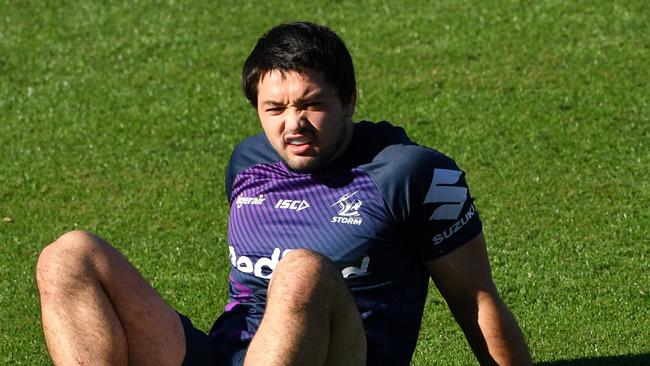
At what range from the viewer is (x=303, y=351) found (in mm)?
4176

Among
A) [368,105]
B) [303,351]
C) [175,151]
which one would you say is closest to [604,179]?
[368,105]

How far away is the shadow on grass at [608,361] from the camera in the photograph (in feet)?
18.8

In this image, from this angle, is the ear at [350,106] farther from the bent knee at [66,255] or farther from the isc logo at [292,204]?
the bent knee at [66,255]

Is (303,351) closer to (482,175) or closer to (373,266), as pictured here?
(373,266)

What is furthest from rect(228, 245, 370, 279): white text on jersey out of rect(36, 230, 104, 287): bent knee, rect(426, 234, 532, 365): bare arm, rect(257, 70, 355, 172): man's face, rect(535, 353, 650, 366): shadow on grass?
rect(535, 353, 650, 366): shadow on grass

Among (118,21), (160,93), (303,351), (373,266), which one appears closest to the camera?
(303,351)

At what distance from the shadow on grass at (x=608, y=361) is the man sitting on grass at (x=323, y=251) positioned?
95 cm

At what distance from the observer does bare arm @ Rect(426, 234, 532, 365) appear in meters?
4.73

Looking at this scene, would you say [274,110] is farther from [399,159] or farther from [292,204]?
[399,159]

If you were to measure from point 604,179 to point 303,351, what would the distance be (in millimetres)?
3992

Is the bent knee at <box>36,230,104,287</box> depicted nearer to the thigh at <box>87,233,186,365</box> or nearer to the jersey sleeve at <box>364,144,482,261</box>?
the thigh at <box>87,233,186,365</box>

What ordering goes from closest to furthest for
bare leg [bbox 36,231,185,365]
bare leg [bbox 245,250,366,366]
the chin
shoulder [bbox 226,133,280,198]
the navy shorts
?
1. bare leg [bbox 245,250,366,366]
2. bare leg [bbox 36,231,185,365]
3. the navy shorts
4. the chin
5. shoulder [bbox 226,133,280,198]

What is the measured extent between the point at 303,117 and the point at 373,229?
0.48 metres

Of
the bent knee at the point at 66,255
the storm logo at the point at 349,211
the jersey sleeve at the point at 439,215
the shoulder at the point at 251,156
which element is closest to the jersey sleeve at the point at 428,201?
the jersey sleeve at the point at 439,215
